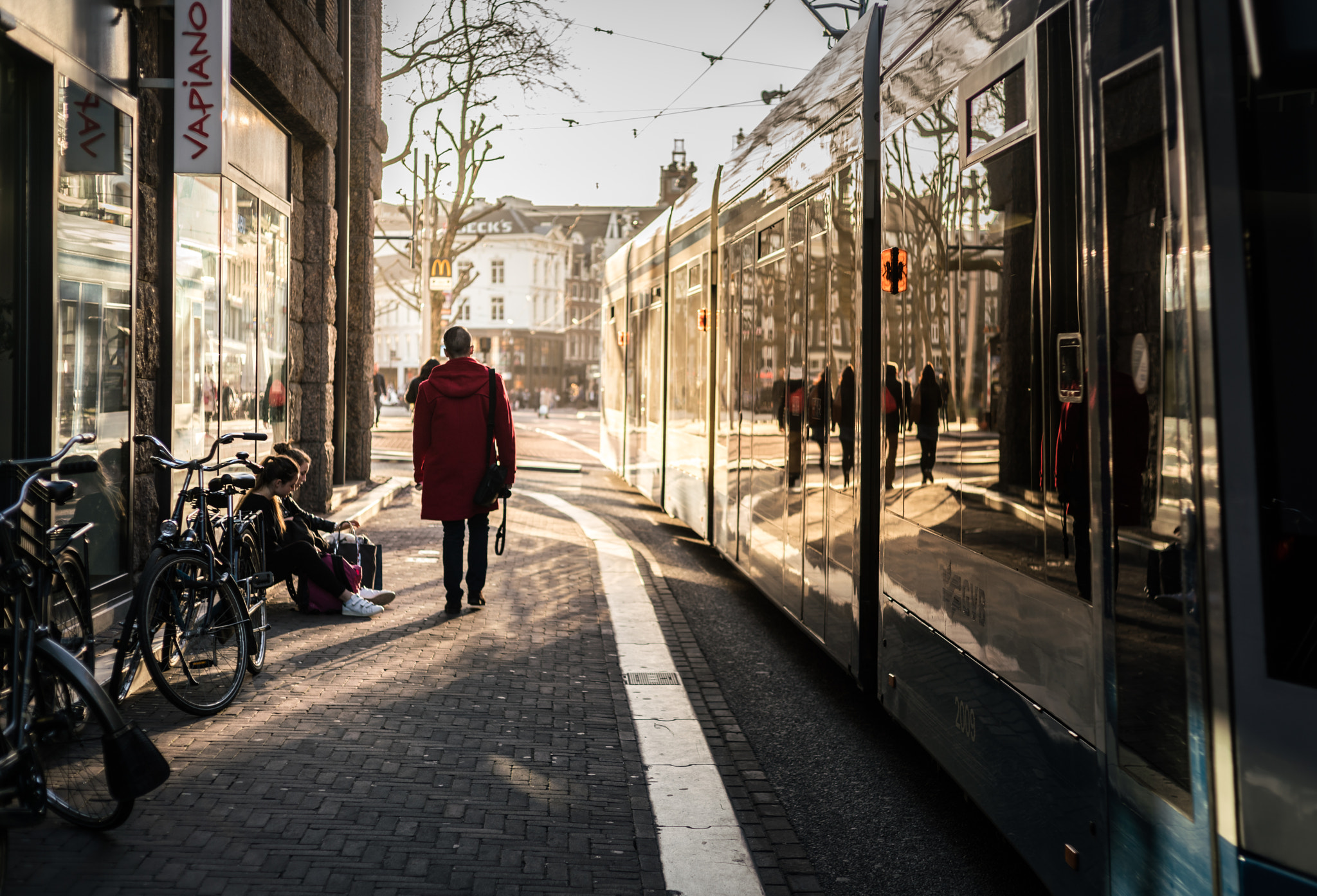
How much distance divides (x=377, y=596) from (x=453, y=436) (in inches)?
45.1

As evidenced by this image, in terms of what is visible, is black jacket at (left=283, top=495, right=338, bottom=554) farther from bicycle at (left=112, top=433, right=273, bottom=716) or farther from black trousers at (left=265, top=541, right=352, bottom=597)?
bicycle at (left=112, top=433, right=273, bottom=716)

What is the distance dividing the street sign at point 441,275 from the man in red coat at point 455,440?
983 inches

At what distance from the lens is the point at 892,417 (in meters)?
4.93

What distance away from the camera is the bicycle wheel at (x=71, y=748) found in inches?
145

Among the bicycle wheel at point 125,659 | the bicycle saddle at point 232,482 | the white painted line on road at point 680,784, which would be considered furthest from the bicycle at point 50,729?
the bicycle saddle at point 232,482

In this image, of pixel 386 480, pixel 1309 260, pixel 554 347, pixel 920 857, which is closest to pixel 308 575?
pixel 920 857

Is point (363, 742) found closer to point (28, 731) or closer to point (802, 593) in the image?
point (28, 731)

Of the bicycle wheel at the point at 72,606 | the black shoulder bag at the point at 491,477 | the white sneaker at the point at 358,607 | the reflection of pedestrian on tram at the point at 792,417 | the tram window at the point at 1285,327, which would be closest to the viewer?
the tram window at the point at 1285,327

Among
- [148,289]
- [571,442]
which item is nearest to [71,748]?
[148,289]

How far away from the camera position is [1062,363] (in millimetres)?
3121

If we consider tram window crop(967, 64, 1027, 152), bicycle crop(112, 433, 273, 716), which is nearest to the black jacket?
bicycle crop(112, 433, 273, 716)

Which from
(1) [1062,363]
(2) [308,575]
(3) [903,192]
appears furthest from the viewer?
(2) [308,575]

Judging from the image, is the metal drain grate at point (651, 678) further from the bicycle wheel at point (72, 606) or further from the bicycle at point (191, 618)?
the bicycle wheel at point (72, 606)

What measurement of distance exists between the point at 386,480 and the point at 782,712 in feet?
38.4
